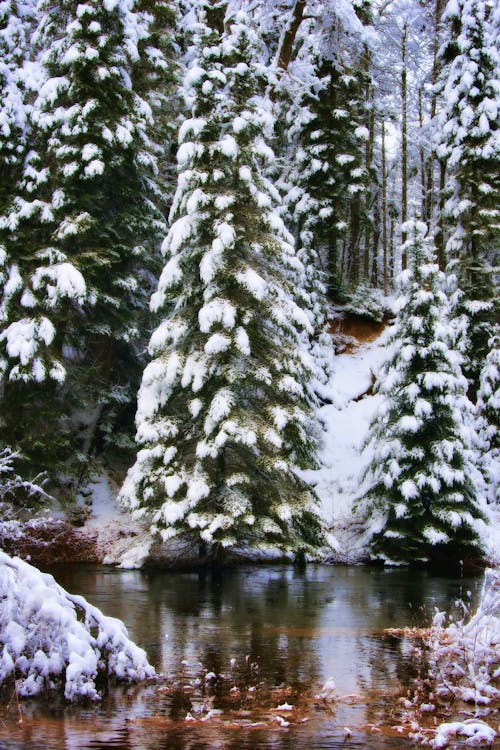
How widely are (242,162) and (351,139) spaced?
13439 mm

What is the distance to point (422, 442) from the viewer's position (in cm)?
2075

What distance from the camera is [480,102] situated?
27.6m

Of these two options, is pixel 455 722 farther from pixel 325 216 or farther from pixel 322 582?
pixel 325 216

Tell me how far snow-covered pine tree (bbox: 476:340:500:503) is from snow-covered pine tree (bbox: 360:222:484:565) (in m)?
2.73

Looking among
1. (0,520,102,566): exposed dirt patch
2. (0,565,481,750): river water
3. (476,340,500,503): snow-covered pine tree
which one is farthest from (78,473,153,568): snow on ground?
(476,340,500,503): snow-covered pine tree

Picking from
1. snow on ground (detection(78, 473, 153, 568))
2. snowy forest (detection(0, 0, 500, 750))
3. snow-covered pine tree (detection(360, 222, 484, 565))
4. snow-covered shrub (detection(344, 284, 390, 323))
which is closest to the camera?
snowy forest (detection(0, 0, 500, 750))

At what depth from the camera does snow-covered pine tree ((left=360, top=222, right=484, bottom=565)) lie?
65.9 feet

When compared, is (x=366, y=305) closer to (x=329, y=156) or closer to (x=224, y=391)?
(x=329, y=156)

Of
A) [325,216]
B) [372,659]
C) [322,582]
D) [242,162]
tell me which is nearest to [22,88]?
[242,162]

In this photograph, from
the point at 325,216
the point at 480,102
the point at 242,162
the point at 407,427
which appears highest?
the point at 480,102

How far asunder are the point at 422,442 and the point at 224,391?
225 inches

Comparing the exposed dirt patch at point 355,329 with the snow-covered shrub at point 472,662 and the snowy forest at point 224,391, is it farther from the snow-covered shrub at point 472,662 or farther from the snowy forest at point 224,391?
the snow-covered shrub at point 472,662

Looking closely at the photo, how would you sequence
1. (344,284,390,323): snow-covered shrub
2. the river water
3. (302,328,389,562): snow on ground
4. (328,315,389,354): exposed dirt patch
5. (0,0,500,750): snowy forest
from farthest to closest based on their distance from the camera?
(344,284,390,323): snow-covered shrub
(328,315,389,354): exposed dirt patch
(302,328,389,562): snow on ground
(0,0,500,750): snowy forest
the river water

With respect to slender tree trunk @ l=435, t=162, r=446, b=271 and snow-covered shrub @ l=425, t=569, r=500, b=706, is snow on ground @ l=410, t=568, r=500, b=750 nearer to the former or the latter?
snow-covered shrub @ l=425, t=569, r=500, b=706
